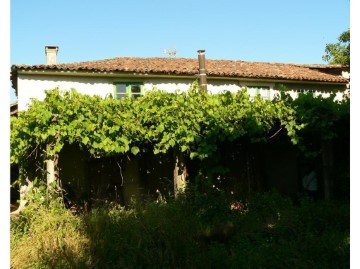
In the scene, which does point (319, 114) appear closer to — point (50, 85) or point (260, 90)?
point (260, 90)

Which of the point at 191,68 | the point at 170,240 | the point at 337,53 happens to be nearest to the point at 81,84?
the point at 191,68

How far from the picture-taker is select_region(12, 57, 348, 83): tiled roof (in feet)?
45.3

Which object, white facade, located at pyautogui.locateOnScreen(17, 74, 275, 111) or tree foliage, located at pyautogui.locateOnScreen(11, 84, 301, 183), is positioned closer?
tree foliage, located at pyautogui.locateOnScreen(11, 84, 301, 183)

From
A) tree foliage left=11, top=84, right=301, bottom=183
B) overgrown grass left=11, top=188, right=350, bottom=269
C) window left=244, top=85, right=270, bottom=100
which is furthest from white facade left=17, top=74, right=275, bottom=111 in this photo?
overgrown grass left=11, top=188, right=350, bottom=269

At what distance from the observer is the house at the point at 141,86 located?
40.2 feet

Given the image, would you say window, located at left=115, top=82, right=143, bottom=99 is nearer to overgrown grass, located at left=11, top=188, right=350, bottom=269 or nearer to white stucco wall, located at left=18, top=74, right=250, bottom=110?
white stucco wall, located at left=18, top=74, right=250, bottom=110

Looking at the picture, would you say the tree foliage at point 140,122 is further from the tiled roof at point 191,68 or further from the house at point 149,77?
the tiled roof at point 191,68

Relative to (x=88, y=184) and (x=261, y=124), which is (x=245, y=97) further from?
(x=88, y=184)

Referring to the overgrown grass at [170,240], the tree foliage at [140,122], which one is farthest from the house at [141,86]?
the overgrown grass at [170,240]

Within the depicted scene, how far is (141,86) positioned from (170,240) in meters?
10.6

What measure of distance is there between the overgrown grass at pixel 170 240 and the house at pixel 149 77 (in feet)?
19.7

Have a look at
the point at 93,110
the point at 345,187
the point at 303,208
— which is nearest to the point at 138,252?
the point at 303,208

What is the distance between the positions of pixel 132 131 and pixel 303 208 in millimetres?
4086

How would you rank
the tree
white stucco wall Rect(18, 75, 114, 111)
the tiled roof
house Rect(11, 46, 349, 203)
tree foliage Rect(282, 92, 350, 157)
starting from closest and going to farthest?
tree foliage Rect(282, 92, 350, 157)
house Rect(11, 46, 349, 203)
white stucco wall Rect(18, 75, 114, 111)
the tiled roof
the tree
